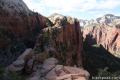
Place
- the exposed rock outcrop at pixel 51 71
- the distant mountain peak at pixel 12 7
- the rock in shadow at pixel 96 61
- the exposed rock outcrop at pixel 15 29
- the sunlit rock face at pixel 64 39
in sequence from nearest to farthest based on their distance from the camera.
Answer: the exposed rock outcrop at pixel 51 71, the exposed rock outcrop at pixel 15 29, the distant mountain peak at pixel 12 7, the sunlit rock face at pixel 64 39, the rock in shadow at pixel 96 61

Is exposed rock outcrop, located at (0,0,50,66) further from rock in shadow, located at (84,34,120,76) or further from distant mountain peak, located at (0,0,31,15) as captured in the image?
rock in shadow, located at (84,34,120,76)

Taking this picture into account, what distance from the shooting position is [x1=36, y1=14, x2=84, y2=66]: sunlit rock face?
2084 inches

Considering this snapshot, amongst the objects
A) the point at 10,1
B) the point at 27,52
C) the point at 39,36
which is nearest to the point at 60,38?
the point at 39,36

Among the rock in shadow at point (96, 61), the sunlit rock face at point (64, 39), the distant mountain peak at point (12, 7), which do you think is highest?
the distant mountain peak at point (12, 7)

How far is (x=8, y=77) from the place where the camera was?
2997 centimetres

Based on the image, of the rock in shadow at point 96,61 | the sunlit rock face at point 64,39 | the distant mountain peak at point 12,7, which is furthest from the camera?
the rock in shadow at point 96,61

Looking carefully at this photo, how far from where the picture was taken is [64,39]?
73.5 metres

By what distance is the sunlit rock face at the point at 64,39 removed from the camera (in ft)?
174

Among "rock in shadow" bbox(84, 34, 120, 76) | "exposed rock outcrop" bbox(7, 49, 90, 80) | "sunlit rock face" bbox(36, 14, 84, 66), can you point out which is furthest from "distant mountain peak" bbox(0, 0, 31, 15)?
"rock in shadow" bbox(84, 34, 120, 76)

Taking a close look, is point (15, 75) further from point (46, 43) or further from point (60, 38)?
point (60, 38)

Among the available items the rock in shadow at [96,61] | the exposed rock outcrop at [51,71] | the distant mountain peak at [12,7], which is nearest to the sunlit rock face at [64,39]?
the distant mountain peak at [12,7]

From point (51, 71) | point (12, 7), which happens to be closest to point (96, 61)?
point (12, 7)

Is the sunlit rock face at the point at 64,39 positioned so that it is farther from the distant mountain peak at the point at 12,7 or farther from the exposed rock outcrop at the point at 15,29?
the distant mountain peak at the point at 12,7

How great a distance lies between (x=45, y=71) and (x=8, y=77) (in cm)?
505
